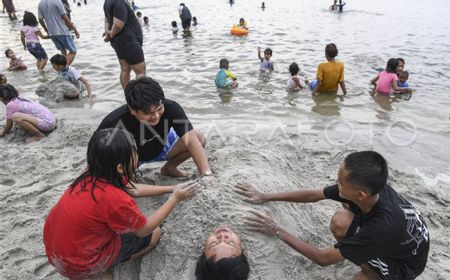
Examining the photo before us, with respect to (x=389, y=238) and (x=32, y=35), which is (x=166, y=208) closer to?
(x=389, y=238)

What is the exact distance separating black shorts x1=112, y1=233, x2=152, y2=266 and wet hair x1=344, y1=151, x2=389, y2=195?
1.46m

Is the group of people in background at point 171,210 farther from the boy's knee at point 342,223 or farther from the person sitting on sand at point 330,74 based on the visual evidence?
the person sitting on sand at point 330,74

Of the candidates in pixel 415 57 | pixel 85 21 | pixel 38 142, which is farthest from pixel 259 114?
pixel 85 21

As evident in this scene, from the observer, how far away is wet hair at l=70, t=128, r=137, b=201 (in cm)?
187

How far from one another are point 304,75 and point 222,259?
6.65m

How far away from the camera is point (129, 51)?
5.07 meters

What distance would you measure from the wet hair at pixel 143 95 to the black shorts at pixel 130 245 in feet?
2.98

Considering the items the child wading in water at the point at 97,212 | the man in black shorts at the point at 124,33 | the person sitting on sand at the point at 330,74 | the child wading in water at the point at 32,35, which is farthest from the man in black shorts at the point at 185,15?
the child wading in water at the point at 97,212

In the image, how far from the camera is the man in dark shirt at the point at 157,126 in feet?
8.20

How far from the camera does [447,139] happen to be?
4.91m

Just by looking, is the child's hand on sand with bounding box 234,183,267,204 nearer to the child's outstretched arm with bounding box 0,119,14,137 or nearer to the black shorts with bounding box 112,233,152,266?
the black shorts with bounding box 112,233,152,266

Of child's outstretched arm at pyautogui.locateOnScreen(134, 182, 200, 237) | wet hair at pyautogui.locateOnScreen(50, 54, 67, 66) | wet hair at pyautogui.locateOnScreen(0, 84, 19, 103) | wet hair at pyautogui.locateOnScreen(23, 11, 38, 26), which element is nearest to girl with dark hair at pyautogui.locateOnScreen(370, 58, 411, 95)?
child's outstretched arm at pyautogui.locateOnScreen(134, 182, 200, 237)

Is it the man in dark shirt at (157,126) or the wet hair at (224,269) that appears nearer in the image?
the wet hair at (224,269)

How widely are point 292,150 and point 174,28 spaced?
35.7 ft
